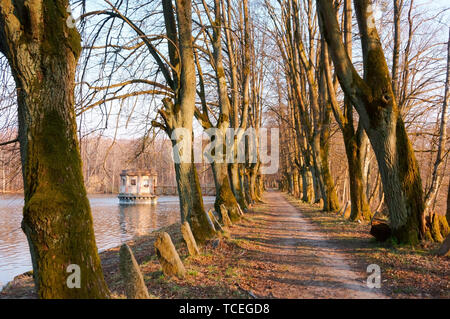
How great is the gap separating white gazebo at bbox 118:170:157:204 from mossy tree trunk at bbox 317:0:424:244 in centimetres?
4467

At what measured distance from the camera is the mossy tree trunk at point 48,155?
329 cm

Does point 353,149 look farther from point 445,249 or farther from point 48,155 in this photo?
point 48,155

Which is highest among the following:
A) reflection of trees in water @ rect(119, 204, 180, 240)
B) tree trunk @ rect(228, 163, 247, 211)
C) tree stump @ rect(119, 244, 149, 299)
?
tree trunk @ rect(228, 163, 247, 211)

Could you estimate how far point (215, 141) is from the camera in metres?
12.9

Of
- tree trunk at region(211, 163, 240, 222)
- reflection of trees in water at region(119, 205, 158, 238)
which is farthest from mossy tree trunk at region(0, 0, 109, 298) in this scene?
reflection of trees in water at region(119, 205, 158, 238)

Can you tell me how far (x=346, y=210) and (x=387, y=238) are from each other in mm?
6707

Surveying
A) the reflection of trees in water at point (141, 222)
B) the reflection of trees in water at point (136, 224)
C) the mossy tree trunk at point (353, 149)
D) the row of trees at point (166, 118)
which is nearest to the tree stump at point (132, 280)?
the row of trees at point (166, 118)

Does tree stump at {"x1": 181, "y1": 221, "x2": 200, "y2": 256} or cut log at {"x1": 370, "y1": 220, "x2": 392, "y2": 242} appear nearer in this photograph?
tree stump at {"x1": 181, "y1": 221, "x2": 200, "y2": 256}

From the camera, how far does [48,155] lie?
11.4 feet

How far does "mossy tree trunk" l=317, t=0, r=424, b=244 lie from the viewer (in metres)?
6.80

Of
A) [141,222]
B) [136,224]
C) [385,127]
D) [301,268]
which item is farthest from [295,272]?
[141,222]

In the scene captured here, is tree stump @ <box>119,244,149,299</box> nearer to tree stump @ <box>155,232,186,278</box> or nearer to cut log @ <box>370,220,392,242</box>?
tree stump @ <box>155,232,186,278</box>

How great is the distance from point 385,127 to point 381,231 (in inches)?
92.0
